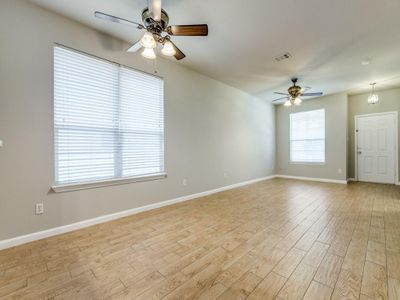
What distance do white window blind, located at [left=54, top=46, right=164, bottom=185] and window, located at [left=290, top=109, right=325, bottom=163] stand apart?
17.0 ft

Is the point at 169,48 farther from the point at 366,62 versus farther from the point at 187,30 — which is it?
the point at 366,62

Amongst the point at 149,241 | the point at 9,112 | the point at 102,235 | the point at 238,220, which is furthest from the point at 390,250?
the point at 9,112

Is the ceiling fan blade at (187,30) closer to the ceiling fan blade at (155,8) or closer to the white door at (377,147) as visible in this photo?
the ceiling fan blade at (155,8)

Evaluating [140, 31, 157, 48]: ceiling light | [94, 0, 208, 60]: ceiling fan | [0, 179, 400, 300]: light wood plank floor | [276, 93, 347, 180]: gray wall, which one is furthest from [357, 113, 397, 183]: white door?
[140, 31, 157, 48]: ceiling light

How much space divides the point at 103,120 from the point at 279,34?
2.98 metres

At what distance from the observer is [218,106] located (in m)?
4.82

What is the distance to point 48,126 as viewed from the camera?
2395 mm

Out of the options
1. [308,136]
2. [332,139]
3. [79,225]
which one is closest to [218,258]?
[79,225]

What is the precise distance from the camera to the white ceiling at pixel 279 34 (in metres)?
2.29

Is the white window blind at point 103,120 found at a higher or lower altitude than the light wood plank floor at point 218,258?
higher

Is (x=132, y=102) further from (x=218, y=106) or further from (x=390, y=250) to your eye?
(x=390, y=250)

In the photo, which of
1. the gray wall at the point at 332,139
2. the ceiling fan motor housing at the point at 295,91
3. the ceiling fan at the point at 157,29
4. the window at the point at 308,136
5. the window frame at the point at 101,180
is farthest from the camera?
the window at the point at 308,136

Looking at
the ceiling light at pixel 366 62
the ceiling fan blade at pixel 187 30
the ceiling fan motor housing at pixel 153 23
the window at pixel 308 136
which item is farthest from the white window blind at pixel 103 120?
the window at pixel 308 136

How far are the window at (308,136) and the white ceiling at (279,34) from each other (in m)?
1.96
